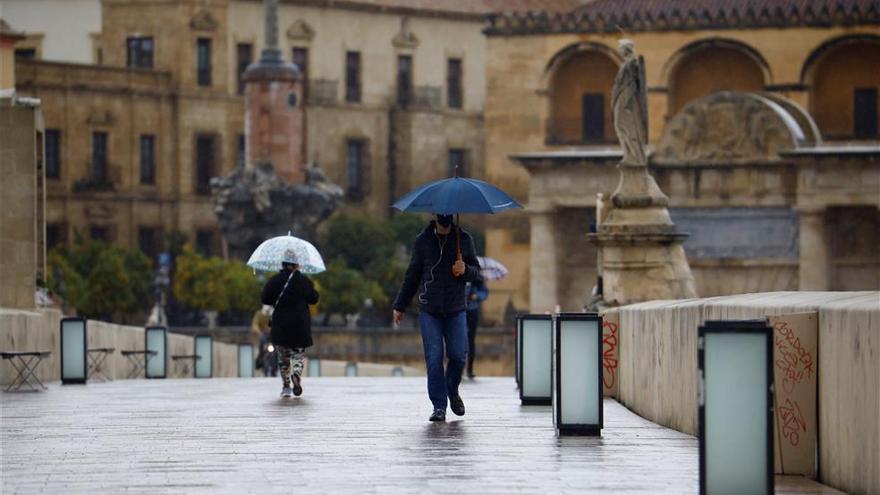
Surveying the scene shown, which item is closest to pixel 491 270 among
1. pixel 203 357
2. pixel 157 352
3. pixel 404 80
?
pixel 157 352

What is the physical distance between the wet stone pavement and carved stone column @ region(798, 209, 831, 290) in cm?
4421

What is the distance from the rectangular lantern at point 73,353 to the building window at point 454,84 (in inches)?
3579

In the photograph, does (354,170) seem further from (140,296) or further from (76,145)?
(140,296)

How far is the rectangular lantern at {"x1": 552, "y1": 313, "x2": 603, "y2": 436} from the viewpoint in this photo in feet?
63.8

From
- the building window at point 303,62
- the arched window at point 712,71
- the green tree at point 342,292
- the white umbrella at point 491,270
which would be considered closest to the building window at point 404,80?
the building window at point 303,62

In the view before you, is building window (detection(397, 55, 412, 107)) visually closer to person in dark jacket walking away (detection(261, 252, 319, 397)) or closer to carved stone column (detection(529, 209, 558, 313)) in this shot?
carved stone column (detection(529, 209, 558, 313))

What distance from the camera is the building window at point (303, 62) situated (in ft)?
383

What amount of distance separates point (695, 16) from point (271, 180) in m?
Result: 20.5

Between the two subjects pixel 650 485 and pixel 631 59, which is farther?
pixel 631 59

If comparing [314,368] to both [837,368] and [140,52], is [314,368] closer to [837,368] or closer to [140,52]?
[837,368]

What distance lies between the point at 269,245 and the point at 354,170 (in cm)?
8912

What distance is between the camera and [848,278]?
70125 millimetres

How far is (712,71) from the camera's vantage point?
282 ft

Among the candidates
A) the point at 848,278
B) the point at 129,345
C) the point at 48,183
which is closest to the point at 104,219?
the point at 48,183
